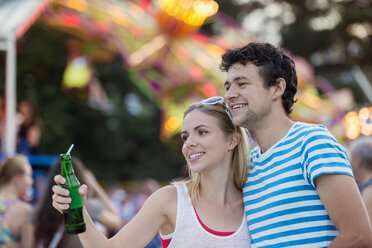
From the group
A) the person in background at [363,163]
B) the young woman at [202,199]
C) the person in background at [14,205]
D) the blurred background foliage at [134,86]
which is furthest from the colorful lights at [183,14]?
the young woman at [202,199]

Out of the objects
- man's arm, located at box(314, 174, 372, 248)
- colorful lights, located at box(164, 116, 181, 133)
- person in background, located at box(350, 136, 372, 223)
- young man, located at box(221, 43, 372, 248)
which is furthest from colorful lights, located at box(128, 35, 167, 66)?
man's arm, located at box(314, 174, 372, 248)

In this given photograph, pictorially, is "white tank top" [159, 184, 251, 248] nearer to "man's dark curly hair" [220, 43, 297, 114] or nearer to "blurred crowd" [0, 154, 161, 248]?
"man's dark curly hair" [220, 43, 297, 114]

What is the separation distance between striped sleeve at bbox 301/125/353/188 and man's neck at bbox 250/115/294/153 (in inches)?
9.0

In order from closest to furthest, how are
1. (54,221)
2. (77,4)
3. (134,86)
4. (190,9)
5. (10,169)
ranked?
(54,221)
(10,169)
(77,4)
(190,9)
(134,86)

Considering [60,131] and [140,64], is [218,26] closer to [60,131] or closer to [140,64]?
[60,131]

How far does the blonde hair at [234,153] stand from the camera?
2.41m

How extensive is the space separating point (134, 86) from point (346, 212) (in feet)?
56.2

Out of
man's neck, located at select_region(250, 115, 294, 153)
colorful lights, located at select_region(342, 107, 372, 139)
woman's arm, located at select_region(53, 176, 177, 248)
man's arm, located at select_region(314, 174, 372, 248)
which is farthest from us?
colorful lights, located at select_region(342, 107, 372, 139)

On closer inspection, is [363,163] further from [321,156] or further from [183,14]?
[183,14]

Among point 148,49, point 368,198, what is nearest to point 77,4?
point 148,49

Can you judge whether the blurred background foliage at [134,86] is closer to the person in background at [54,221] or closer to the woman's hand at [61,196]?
the person in background at [54,221]

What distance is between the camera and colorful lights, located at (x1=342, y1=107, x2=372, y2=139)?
1015 centimetres

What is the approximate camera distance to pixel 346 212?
5.84ft

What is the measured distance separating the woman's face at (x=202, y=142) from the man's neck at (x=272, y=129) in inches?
10.9
